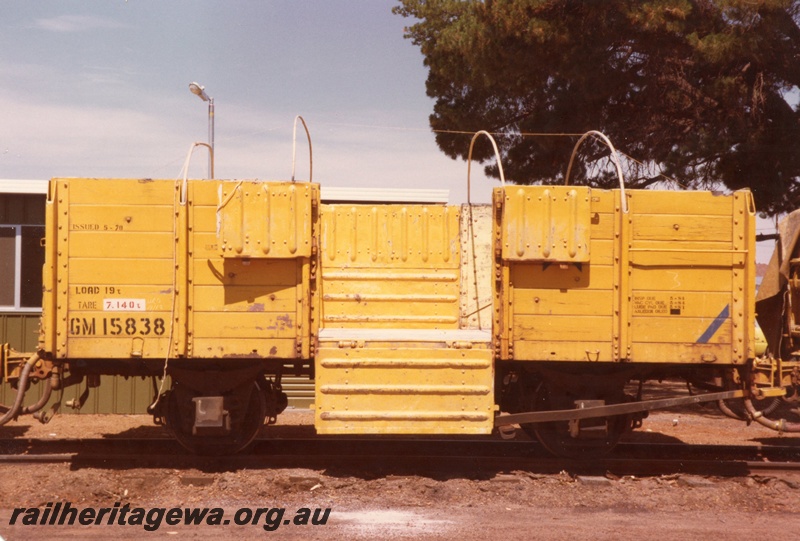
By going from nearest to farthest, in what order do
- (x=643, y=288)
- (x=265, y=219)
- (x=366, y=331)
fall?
(x=265, y=219)
(x=643, y=288)
(x=366, y=331)

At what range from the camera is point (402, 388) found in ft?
22.6

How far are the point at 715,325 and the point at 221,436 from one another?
16.5 ft

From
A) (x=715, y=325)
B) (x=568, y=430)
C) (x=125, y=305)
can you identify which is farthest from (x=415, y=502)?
(x=715, y=325)

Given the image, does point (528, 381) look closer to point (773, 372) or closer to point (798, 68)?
point (773, 372)

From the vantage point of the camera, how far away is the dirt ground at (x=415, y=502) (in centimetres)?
568

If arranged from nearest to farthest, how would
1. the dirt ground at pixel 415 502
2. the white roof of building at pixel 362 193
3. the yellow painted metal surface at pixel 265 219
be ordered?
1. the dirt ground at pixel 415 502
2. the yellow painted metal surface at pixel 265 219
3. the white roof of building at pixel 362 193

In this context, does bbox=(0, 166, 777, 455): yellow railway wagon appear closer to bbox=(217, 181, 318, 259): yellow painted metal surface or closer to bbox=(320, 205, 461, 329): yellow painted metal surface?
bbox=(217, 181, 318, 259): yellow painted metal surface

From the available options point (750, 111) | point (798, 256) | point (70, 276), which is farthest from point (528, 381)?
point (750, 111)

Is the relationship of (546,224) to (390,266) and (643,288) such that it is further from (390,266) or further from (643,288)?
(390,266)

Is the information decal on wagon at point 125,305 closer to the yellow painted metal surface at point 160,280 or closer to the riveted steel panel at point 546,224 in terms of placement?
the yellow painted metal surface at point 160,280

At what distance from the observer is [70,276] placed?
7.12 metres

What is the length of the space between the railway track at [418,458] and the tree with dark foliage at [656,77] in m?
5.80

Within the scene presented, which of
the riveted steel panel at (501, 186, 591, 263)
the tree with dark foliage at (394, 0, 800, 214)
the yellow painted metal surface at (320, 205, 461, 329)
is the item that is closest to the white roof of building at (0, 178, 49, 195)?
the yellow painted metal surface at (320, 205, 461, 329)

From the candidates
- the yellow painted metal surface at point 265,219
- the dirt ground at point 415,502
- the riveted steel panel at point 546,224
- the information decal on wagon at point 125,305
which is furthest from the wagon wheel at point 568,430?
the information decal on wagon at point 125,305
